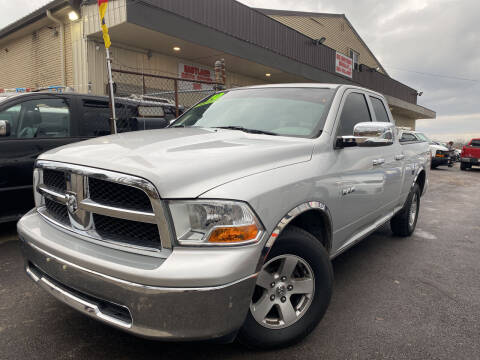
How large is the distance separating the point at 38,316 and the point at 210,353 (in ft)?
4.35

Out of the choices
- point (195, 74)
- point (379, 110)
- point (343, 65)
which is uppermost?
point (343, 65)

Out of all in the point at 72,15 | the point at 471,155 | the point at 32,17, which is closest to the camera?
the point at 72,15

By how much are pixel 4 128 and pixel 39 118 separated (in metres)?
0.62

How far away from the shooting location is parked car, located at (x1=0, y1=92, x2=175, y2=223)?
4070 millimetres

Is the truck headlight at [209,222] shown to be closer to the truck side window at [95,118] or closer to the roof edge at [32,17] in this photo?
the truck side window at [95,118]

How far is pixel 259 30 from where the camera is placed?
12922mm

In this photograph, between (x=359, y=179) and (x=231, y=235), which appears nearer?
(x=231, y=235)

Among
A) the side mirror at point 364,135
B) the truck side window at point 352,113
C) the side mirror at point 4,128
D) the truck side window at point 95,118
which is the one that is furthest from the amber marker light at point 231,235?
the truck side window at point 95,118

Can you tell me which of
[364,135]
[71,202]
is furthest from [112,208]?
[364,135]

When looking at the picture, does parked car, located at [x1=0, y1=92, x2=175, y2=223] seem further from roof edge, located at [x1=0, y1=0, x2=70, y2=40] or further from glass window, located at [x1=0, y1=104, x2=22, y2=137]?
roof edge, located at [x1=0, y1=0, x2=70, y2=40]

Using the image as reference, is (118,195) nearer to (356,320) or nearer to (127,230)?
(127,230)

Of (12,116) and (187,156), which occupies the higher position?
(12,116)

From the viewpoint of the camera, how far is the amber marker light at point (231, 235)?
5.79 feet

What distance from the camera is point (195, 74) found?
1300 cm
